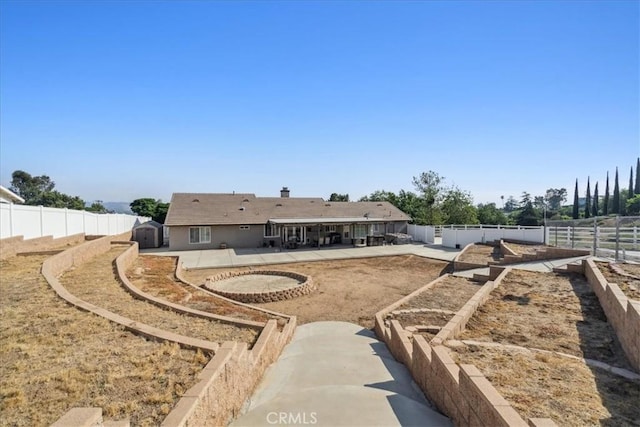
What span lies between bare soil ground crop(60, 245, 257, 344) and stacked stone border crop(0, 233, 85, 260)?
2.47m

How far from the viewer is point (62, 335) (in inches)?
196

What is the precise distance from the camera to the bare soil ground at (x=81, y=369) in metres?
3.12

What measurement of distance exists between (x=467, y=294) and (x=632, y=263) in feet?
16.6

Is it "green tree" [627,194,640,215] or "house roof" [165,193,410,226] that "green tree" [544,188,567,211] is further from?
"house roof" [165,193,410,226]

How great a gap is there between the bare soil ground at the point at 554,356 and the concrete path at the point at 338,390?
3.25ft

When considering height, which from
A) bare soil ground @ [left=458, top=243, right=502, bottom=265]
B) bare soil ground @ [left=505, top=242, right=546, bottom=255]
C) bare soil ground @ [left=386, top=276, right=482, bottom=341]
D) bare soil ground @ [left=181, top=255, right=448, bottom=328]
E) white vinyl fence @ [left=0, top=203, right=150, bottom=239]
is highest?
white vinyl fence @ [left=0, top=203, right=150, bottom=239]

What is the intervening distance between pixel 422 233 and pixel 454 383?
2363 centimetres

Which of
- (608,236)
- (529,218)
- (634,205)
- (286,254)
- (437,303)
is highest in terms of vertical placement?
(634,205)

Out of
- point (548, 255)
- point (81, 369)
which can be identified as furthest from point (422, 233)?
point (81, 369)

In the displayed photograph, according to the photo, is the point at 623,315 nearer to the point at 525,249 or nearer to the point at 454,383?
the point at 454,383

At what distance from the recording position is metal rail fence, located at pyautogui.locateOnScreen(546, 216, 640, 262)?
10.5m

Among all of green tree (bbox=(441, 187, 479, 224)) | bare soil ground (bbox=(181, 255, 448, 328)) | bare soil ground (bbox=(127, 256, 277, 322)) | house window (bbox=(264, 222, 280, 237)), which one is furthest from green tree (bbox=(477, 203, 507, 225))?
bare soil ground (bbox=(127, 256, 277, 322))

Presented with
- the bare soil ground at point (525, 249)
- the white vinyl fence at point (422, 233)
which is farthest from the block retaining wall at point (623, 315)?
the white vinyl fence at point (422, 233)

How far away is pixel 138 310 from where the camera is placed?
669cm
